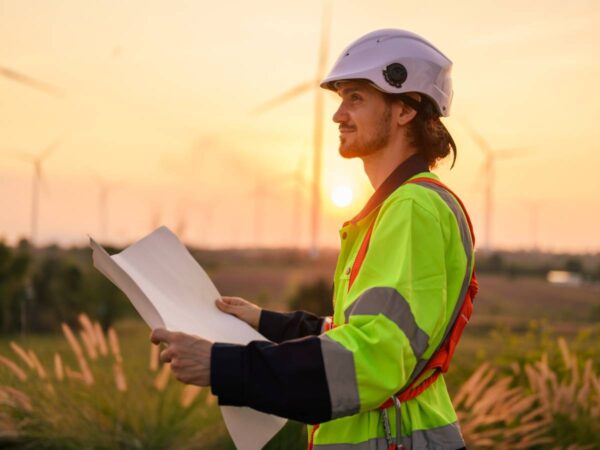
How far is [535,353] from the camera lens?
930 cm

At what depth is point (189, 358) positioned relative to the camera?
8.68 ft

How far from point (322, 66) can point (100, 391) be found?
72.5 ft

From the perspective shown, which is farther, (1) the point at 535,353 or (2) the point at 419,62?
(1) the point at 535,353

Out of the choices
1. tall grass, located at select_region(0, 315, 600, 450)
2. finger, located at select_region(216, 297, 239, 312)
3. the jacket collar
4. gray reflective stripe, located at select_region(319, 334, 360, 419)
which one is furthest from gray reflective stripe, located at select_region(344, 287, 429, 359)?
tall grass, located at select_region(0, 315, 600, 450)

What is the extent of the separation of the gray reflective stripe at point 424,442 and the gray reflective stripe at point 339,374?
1.07 feet

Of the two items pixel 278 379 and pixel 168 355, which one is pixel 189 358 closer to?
pixel 168 355

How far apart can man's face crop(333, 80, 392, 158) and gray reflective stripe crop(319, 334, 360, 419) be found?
0.75m

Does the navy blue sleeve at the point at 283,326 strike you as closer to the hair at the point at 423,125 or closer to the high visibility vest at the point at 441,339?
the high visibility vest at the point at 441,339

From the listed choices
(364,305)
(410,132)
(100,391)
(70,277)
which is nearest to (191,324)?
(364,305)

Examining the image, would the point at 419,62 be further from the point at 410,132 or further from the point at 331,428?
the point at 331,428

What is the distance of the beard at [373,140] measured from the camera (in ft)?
10.0

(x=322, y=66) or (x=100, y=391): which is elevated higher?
(x=322, y=66)

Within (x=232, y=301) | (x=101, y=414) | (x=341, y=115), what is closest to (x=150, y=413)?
(x=101, y=414)

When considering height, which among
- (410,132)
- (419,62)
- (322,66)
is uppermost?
(322,66)
